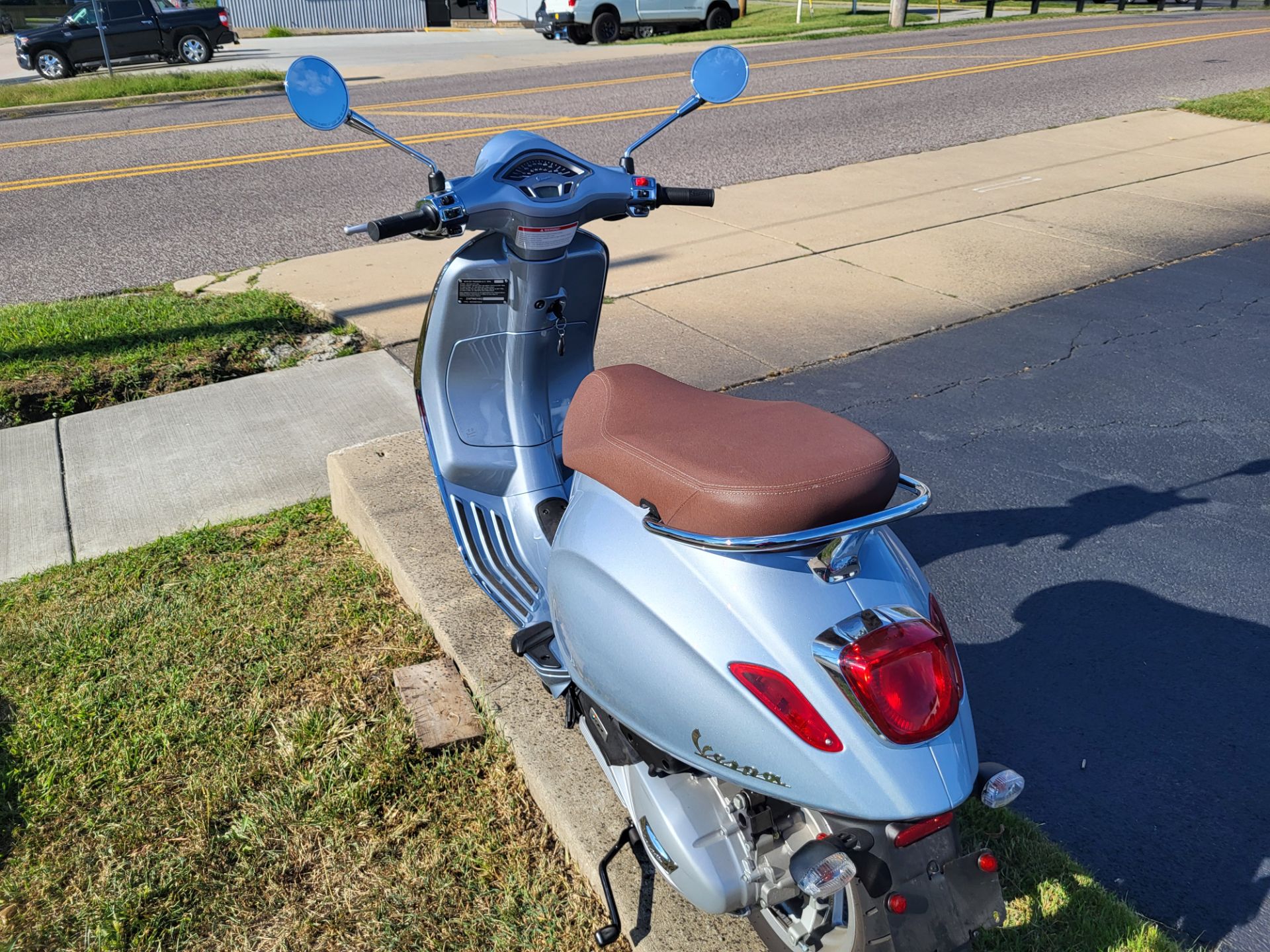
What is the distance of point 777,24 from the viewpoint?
22.3 meters

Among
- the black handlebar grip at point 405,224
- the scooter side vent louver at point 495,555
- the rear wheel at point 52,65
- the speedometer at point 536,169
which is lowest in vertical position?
the rear wheel at point 52,65

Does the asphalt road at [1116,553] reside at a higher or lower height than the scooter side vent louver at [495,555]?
lower

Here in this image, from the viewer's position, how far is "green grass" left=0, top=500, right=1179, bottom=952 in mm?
2283

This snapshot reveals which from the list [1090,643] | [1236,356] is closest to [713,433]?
[1090,643]

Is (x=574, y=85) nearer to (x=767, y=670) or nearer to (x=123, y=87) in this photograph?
(x=123, y=87)

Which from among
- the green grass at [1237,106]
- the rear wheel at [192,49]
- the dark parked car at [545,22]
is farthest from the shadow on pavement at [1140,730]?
the dark parked car at [545,22]

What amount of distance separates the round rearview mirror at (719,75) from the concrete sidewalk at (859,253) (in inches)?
83.2

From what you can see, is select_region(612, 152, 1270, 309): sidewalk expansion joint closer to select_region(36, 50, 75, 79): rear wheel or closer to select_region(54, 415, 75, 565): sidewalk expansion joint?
select_region(54, 415, 75, 565): sidewalk expansion joint

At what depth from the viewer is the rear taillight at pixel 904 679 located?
5.51 feet

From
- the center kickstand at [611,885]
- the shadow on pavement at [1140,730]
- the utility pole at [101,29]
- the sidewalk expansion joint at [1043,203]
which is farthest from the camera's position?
the utility pole at [101,29]

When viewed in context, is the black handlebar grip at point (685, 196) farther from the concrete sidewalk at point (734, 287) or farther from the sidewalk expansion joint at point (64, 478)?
the sidewalk expansion joint at point (64, 478)

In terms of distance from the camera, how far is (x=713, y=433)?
1998 mm

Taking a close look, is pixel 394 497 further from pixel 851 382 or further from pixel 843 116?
pixel 843 116

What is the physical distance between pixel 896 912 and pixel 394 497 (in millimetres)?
2471
